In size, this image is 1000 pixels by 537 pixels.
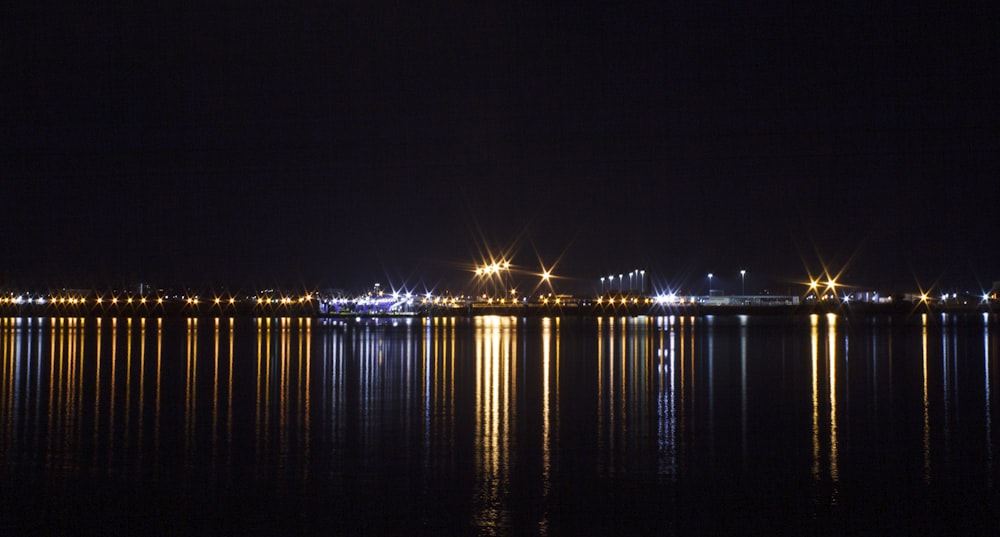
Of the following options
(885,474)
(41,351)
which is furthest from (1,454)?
(41,351)

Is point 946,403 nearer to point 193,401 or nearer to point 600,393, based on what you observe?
point 600,393

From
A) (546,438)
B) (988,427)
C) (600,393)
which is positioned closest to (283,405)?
(546,438)

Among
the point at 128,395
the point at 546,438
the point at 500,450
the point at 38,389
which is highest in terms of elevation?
the point at 38,389

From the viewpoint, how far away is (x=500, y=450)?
1131 cm

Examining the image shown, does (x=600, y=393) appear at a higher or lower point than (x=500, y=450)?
higher

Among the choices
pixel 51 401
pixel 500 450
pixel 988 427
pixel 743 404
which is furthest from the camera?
pixel 51 401

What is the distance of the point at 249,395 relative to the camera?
17.1 m

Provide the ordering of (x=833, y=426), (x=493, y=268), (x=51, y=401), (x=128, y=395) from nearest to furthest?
(x=833, y=426)
(x=51, y=401)
(x=128, y=395)
(x=493, y=268)

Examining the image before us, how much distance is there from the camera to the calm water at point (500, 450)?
821 cm

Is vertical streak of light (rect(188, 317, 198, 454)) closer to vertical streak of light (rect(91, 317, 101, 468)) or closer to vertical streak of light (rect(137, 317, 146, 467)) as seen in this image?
vertical streak of light (rect(137, 317, 146, 467))

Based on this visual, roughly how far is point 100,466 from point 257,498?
253cm

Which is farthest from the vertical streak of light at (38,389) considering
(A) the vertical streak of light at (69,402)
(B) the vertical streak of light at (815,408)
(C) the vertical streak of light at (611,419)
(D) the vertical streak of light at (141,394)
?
(B) the vertical streak of light at (815,408)

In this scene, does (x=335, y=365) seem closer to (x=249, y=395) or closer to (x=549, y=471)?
(x=249, y=395)

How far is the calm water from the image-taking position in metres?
8.21
